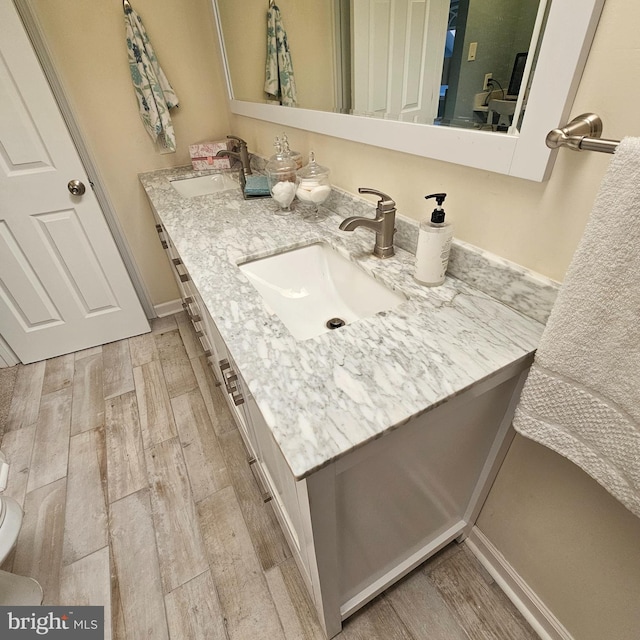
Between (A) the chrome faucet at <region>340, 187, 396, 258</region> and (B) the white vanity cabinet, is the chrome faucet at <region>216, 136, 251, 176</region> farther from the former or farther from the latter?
(B) the white vanity cabinet

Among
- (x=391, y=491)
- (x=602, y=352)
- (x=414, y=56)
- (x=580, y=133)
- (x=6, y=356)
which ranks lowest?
(x=6, y=356)

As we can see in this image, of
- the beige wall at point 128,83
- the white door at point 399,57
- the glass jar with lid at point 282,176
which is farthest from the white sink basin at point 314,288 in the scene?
the beige wall at point 128,83

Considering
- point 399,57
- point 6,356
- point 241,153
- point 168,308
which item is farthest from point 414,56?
point 6,356

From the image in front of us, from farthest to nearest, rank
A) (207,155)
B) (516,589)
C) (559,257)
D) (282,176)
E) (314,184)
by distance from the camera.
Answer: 1. (207,155)
2. (282,176)
3. (314,184)
4. (516,589)
5. (559,257)

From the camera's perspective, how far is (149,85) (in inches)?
63.9

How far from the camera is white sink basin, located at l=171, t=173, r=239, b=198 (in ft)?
5.90

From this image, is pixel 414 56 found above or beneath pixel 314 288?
above

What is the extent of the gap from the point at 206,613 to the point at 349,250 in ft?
3.68

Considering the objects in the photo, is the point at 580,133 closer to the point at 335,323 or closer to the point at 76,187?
the point at 335,323

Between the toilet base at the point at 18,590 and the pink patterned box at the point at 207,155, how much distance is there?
1.82 metres

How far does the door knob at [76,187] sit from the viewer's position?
1.60 meters

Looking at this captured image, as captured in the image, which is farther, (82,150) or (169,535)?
(82,150)

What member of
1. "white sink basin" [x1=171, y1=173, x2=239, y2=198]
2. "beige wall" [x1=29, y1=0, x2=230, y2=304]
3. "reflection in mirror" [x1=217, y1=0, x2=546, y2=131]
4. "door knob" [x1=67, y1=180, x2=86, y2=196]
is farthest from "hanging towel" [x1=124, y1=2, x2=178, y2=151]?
"reflection in mirror" [x1=217, y1=0, x2=546, y2=131]

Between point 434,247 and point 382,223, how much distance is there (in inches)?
7.2
